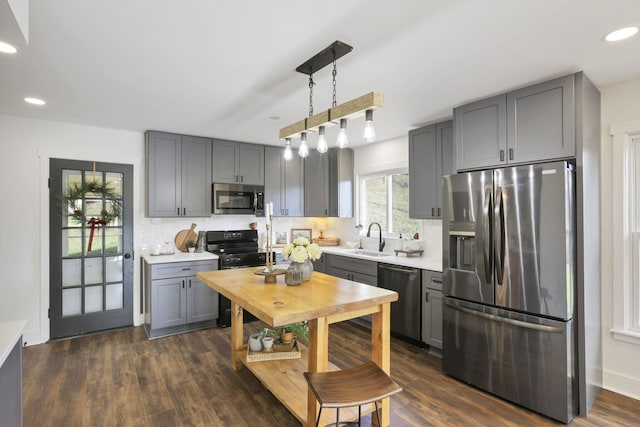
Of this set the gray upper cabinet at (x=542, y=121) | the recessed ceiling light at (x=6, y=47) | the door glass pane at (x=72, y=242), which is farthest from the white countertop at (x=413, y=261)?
the recessed ceiling light at (x=6, y=47)

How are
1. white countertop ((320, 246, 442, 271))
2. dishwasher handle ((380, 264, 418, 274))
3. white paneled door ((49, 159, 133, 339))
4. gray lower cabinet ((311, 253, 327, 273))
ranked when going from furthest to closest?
gray lower cabinet ((311, 253, 327, 273)), white paneled door ((49, 159, 133, 339)), dishwasher handle ((380, 264, 418, 274)), white countertop ((320, 246, 442, 271))

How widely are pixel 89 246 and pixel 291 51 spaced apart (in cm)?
347

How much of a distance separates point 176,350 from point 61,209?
210cm

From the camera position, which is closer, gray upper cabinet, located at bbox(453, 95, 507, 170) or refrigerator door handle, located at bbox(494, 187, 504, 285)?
refrigerator door handle, located at bbox(494, 187, 504, 285)

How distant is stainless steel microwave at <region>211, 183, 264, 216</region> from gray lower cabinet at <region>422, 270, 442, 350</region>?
2523 mm

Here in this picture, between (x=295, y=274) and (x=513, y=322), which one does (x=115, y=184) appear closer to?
(x=295, y=274)

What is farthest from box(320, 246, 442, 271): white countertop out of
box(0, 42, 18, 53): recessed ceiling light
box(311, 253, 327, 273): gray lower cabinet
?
box(0, 42, 18, 53): recessed ceiling light

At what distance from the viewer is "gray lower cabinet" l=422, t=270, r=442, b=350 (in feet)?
10.8

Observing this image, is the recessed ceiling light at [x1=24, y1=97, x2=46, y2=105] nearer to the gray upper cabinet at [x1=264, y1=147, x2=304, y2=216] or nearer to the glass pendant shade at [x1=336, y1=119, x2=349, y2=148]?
the gray upper cabinet at [x1=264, y1=147, x2=304, y2=216]

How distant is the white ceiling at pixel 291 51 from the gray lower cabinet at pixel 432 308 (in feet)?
5.57

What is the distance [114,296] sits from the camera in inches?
161

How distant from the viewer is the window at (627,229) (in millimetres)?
2588

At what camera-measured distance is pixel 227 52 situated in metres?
2.12

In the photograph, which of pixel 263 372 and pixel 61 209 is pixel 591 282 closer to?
pixel 263 372
